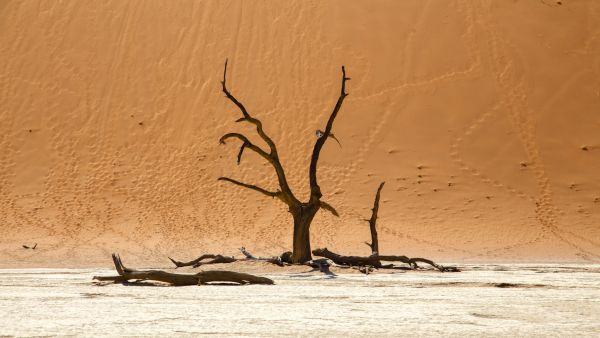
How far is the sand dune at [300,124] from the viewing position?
25.9 metres

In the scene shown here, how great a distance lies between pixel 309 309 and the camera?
7.25 meters

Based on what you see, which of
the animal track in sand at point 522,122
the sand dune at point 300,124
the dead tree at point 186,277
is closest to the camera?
the dead tree at point 186,277

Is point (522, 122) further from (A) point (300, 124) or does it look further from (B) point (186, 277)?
(B) point (186, 277)

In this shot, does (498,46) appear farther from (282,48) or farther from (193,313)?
(193,313)

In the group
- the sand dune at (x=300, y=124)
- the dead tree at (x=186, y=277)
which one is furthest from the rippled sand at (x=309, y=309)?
the sand dune at (x=300, y=124)

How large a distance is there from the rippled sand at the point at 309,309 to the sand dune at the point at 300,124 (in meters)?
12.7

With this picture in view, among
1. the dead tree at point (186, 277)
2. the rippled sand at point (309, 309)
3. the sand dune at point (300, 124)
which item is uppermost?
the sand dune at point (300, 124)

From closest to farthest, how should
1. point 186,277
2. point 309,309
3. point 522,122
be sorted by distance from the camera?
point 309,309 → point 186,277 → point 522,122

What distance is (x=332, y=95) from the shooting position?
3142cm

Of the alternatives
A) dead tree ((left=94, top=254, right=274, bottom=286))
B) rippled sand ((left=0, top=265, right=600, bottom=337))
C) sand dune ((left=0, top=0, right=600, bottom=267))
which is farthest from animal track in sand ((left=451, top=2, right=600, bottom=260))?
rippled sand ((left=0, top=265, right=600, bottom=337))

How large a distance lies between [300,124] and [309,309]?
23598 millimetres

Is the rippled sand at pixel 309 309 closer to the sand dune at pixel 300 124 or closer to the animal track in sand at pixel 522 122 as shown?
the sand dune at pixel 300 124

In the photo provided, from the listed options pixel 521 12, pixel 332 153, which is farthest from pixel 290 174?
pixel 521 12

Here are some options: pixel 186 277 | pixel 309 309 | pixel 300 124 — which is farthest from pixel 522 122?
pixel 309 309
